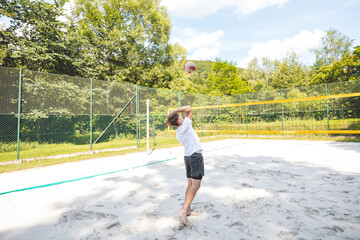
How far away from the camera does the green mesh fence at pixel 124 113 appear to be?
7.11 meters

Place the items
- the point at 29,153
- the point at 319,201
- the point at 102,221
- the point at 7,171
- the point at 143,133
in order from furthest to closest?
the point at 143,133
the point at 29,153
the point at 7,171
the point at 319,201
the point at 102,221

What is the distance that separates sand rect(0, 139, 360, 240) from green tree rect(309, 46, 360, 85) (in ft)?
62.0

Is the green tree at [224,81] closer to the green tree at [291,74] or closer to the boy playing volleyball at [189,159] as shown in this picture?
the green tree at [291,74]

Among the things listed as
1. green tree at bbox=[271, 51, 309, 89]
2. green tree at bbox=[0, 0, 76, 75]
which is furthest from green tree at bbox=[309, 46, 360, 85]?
green tree at bbox=[0, 0, 76, 75]

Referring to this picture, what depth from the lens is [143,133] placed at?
35.3ft

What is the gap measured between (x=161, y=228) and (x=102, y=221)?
803mm

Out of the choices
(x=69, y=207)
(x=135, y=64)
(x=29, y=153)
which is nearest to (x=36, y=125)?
(x=29, y=153)

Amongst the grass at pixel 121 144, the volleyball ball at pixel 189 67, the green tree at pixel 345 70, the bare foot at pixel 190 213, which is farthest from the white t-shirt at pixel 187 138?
the green tree at pixel 345 70

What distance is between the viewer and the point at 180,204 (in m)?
3.00

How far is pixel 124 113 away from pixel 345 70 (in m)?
21.6

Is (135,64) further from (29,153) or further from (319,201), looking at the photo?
(319,201)

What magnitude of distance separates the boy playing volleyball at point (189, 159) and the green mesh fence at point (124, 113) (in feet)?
22.3

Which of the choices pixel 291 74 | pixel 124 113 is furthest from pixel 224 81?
pixel 124 113

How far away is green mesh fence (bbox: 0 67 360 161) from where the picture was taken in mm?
7113
